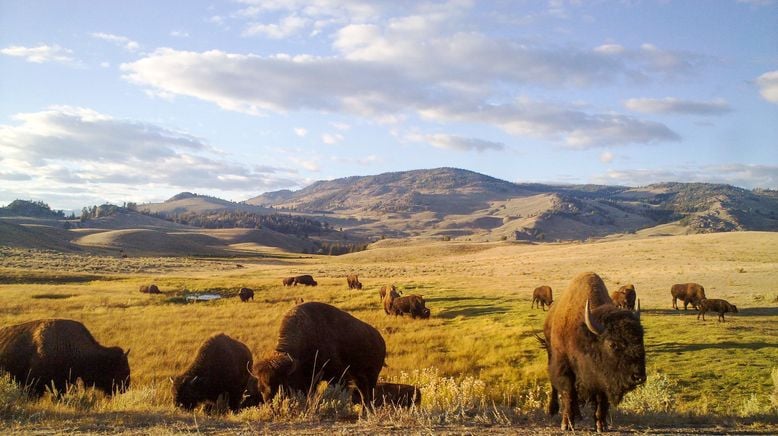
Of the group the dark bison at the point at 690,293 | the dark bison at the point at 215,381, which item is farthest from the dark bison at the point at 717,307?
the dark bison at the point at 215,381

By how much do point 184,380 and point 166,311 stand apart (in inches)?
684

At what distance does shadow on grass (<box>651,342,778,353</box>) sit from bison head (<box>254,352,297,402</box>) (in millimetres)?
12027

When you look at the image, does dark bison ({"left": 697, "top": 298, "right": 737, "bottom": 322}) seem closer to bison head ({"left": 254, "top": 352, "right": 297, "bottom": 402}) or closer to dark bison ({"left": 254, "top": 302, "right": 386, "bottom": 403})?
dark bison ({"left": 254, "top": 302, "right": 386, "bottom": 403})

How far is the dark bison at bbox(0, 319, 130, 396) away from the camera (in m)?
9.16

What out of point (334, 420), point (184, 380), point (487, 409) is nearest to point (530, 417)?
point (487, 409)

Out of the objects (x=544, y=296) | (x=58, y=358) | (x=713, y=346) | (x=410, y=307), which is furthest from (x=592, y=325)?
(x=544, y=296)

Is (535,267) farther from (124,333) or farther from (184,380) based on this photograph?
(184,380)

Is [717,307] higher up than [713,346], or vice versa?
[717,307]

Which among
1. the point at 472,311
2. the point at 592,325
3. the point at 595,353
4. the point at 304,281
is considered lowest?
the point at 304,281

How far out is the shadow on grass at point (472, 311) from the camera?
24922 mm

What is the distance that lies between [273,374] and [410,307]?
1678cm

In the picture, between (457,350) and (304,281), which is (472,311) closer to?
(457,350)

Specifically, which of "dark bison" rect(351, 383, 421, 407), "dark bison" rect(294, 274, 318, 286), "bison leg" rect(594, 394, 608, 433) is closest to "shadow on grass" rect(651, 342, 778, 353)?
"dark bison" rect(351, 383, 421, 407)

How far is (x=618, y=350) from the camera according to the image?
5.79 metres
